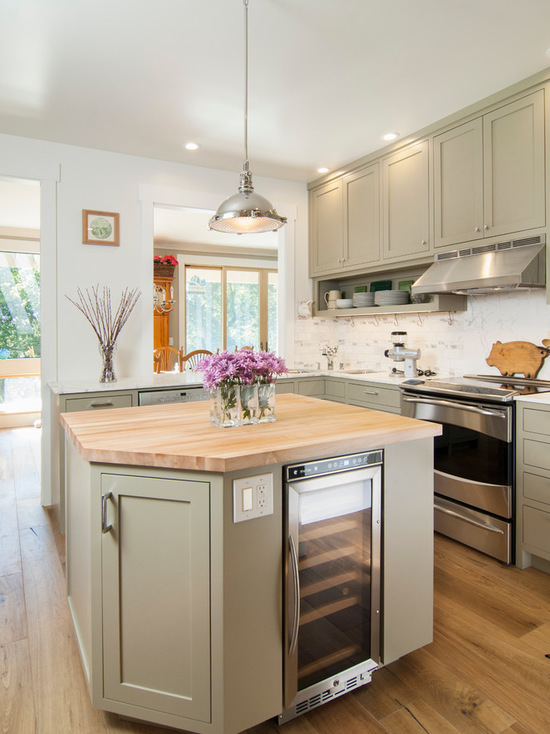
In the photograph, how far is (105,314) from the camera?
3730 mm

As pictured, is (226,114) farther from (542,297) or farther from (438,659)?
(438,659)

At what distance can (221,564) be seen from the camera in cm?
131

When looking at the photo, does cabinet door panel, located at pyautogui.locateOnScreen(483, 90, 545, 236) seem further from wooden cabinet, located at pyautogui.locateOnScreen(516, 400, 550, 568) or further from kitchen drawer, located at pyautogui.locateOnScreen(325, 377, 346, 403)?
kitchen drawer, located at pyautogui.locateOnScreen(325, 377, 346, 403)

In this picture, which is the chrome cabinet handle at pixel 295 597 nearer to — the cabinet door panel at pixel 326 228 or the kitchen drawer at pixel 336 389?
the kitchen drawer at pixel 336 389

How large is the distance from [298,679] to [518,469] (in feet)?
5.41

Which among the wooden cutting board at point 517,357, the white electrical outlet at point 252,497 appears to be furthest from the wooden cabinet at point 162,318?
the white electrical outlet at point 252,497

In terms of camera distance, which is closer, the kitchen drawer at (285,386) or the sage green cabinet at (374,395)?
the sage green cabinet at (374,395)

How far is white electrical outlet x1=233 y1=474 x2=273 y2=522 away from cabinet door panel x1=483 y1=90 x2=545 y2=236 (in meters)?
2.29

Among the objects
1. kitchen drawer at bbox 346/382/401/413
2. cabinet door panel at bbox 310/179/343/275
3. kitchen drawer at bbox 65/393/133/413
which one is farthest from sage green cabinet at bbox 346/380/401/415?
kitchen drawer at bbox 65/393/133/413

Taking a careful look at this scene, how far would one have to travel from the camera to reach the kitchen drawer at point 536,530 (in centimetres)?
237

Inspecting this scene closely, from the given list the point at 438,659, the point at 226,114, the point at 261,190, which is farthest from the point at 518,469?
the point at 261,190

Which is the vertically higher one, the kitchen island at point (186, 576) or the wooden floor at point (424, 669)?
the kitchen island at point (186, 576)

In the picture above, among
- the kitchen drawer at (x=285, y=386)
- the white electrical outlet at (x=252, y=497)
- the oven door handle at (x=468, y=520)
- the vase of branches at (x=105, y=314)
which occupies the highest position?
the vase of branches at (x=105, y=314)

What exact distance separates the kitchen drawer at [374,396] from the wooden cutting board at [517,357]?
691mm
